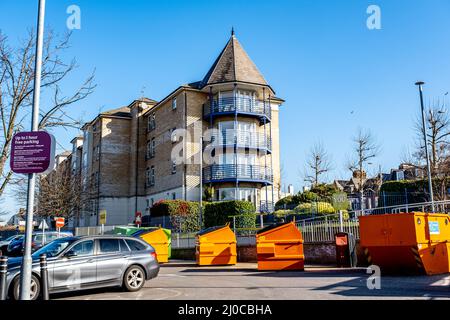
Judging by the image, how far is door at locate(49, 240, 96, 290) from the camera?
10750 millimetres

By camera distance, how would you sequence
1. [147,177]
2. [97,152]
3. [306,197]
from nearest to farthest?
[306,197] < [147,177] < [97,152]

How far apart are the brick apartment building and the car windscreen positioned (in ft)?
86.3

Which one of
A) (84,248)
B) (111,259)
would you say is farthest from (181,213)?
(84,248)

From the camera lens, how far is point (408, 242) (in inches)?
546

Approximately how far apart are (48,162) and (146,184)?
128 feet

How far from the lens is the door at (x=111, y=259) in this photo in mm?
11500

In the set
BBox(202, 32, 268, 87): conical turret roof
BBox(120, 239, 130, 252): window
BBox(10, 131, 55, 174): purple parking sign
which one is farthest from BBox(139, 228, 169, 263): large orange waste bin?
BBox(202, 32, 268, 87): conical turret roof

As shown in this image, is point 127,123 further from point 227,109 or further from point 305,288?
point 305,288

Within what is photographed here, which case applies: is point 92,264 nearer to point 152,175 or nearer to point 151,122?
point 152,175

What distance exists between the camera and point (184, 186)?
1503 inches

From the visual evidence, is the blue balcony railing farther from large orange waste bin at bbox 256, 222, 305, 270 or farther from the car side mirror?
the car side mirror

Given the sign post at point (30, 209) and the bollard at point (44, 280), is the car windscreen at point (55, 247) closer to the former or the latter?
the bollard at point (44, 280)

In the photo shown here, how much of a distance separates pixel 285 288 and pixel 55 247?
19.7 feet

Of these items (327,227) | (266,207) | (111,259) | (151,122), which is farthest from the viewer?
(151,122)
